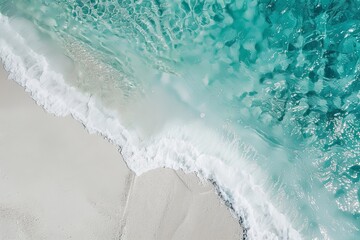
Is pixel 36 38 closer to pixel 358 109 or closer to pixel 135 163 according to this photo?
pixel 135 163

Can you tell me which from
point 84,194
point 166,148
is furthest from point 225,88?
point 84,194

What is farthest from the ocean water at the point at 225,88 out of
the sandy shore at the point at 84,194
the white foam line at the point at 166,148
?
the sandy shore at the point at 84,194

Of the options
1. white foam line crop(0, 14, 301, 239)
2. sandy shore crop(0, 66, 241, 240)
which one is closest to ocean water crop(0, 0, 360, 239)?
white foam line crop(0, 14, 301, 239)

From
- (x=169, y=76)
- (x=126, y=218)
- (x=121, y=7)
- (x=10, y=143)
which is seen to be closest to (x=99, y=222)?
(x=126, y=218)

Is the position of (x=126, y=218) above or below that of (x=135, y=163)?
→ below

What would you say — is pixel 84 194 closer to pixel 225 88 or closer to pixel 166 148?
pixel 166 148

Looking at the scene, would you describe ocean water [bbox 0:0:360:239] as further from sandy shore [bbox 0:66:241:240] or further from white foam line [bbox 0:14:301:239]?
sandy shore [bbox 0:66:241:240]

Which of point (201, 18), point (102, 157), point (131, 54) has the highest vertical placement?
point (201, 18)

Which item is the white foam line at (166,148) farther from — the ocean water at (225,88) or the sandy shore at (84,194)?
the sandy shore at (84,194)
